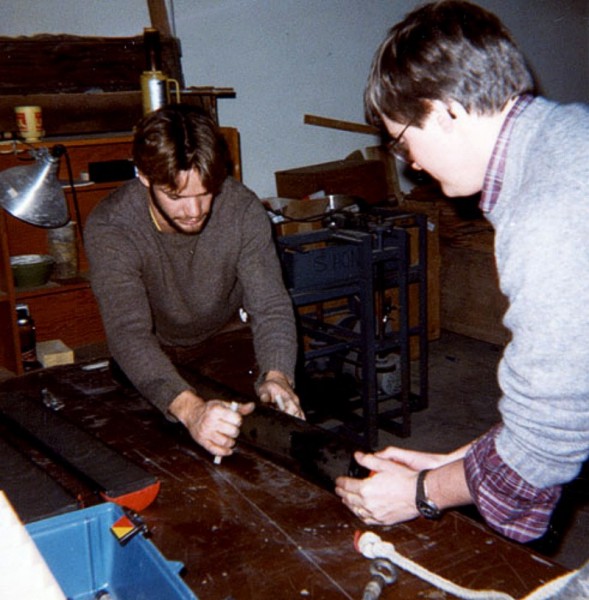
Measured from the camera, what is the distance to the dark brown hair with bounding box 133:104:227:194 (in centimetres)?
195

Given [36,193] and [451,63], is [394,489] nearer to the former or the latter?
[451,63]

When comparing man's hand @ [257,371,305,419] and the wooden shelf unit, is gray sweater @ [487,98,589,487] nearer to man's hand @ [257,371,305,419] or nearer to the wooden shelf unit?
man's hand @ [257,371,305,419]

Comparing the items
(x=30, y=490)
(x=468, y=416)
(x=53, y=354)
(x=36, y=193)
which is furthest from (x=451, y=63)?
(x=468, y=416)

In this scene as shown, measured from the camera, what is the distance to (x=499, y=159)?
3.46 feet

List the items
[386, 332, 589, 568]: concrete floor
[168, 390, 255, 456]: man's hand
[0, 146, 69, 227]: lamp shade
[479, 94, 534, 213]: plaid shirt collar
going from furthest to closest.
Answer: [386, 332, 589, 568]: concrete floor
[0, 146, 69, 227]: lamp shade
[168, 390, 255, 456]: man's hand
[479, 94, 534, 213]: plaid shirt collar

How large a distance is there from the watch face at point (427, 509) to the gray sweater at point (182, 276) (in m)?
0.90

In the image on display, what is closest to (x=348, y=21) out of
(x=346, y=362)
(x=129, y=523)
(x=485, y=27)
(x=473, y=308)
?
(x=473, y=308)

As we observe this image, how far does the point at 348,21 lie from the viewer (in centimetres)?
482

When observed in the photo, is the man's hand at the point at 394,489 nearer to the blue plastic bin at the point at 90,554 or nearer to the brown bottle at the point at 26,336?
the blue plastic bin at the point at 90,554

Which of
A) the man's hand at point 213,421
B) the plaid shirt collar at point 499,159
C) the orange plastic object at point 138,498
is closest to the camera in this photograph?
the plaid shirt collar at point 499,159

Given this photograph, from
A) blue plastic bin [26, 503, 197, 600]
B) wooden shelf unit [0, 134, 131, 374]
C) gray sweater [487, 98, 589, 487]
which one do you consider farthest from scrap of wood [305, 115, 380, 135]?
blue plastic bin [26, 503, 197, 600]

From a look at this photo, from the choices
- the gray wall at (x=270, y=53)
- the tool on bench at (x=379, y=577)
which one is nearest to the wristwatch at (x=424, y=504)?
the tool on bench at (x=379, y=577)

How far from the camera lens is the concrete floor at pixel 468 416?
2.68 metres

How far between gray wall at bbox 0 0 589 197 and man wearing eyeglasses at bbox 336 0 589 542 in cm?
306
